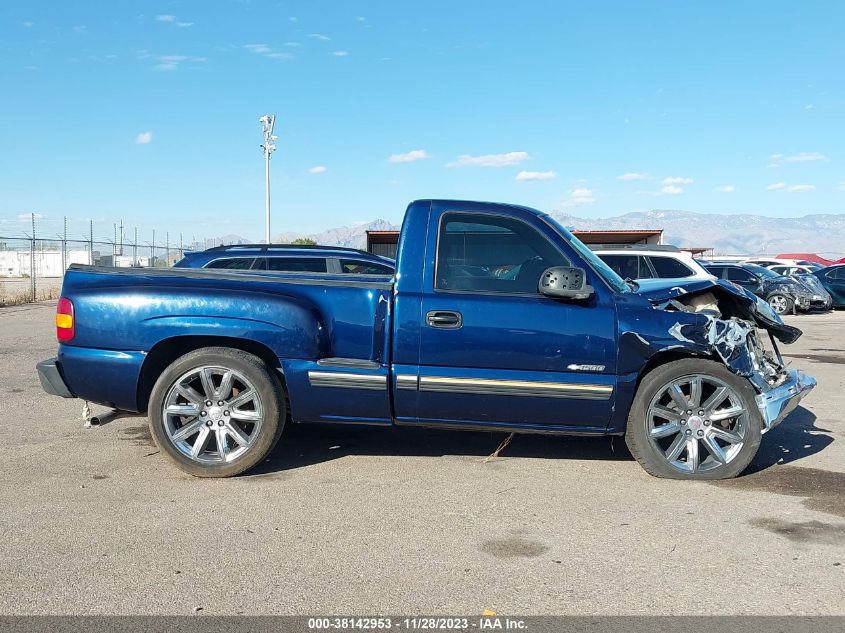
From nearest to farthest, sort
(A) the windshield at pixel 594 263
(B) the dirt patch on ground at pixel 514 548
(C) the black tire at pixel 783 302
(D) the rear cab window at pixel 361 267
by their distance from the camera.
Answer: (B) the dirt patch on ground at pixel 514 548, (A) the windshield at pixel 594 263, (D) the rear cab window at pixel 361 267, (C) the black tire at pixel 783 302

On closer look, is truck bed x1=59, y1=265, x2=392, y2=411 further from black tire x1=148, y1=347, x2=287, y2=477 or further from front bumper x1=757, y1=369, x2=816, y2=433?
front bumper x1=757, y1=369, x2=816, y2=433

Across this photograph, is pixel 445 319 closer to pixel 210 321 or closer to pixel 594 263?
pixel 594 263

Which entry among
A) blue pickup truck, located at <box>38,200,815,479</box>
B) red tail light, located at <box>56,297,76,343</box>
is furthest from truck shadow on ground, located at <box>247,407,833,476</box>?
red tail light, located at <box>56,297,76,343</box>

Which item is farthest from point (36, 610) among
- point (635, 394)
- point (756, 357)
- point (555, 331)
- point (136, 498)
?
point (756, 357)

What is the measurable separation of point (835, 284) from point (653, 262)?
14372 millimetres

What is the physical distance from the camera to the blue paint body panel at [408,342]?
4750 millimetres

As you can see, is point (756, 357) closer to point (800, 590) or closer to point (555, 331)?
point (555, 331)

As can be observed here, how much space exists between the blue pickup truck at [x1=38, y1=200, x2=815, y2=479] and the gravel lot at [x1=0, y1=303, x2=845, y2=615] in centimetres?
36

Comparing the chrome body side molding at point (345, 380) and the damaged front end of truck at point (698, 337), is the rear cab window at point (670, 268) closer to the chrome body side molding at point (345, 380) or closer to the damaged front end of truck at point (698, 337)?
the damaged front end of truck at point (698, 337)

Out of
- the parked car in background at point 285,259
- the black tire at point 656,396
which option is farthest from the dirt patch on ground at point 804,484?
the parked car in background at point 285,259

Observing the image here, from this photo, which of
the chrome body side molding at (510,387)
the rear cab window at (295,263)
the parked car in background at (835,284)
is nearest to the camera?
the chrome body side molding at (510,387)

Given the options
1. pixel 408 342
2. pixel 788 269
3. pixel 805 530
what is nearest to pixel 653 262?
pixel 408 342

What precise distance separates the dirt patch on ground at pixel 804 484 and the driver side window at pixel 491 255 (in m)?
1.85

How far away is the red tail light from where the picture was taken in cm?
494
